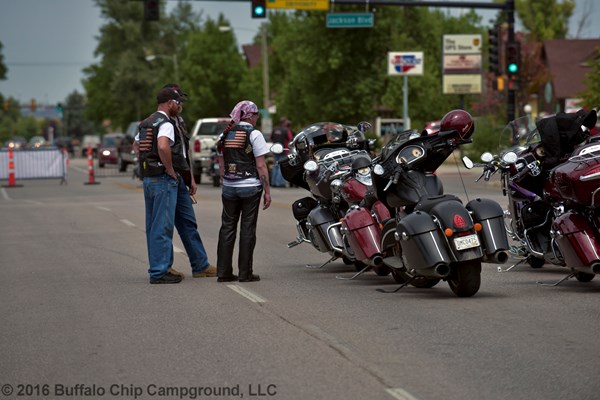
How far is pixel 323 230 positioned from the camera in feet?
46.1

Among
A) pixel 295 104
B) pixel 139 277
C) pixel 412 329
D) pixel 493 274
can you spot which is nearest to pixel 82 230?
pixel 139 277

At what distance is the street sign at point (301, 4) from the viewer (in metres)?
38.1

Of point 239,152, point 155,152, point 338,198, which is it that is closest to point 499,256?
point 338,198

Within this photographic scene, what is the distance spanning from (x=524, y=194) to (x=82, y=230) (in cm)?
970

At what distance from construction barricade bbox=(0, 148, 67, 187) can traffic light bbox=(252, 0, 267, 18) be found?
11.0m

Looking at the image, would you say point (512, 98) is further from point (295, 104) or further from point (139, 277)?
point (295, 104)

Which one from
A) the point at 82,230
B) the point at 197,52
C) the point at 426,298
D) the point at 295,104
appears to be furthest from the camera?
the point at 197,52

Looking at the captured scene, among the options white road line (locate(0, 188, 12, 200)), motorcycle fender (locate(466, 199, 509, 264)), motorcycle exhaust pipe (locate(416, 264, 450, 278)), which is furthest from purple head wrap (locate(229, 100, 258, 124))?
white road line (locate(0, 188, 12, 200))

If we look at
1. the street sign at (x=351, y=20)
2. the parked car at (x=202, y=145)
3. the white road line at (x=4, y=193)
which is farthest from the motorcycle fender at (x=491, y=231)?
the street sign at (x=351, y=20)

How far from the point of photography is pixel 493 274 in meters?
13.7

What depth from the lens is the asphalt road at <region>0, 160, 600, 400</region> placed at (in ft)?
25.5

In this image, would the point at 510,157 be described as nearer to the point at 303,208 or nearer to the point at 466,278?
the point at 466,278

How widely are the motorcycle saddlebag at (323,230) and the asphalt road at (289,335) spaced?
34 centimetres

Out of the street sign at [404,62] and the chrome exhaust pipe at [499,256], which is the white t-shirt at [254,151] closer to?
the chrome exhaust pipe at [499,256]
